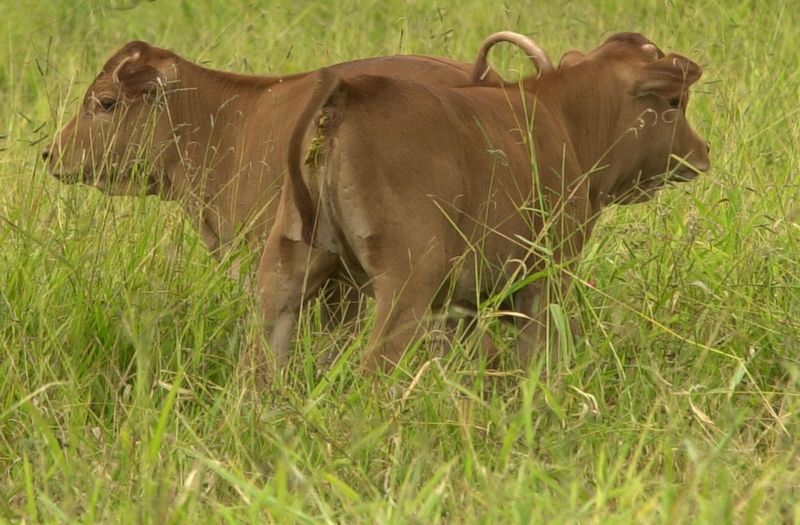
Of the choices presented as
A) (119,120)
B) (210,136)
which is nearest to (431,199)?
(210,136)

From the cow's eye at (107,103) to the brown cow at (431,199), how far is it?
1272 millimetres

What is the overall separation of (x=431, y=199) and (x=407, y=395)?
1.83 ft

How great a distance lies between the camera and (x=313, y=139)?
4.23 m

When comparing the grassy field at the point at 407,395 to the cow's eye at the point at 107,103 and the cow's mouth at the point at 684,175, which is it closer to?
the cow's mouth at the point at 684,175

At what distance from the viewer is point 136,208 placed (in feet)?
17.0

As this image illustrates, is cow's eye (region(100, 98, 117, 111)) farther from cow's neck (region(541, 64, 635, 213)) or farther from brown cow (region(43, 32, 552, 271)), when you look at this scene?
cow's neck (region(541, 64, 635, 213))

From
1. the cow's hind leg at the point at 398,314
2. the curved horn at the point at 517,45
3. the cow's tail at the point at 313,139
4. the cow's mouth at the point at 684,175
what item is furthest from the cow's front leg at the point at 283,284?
the cow's mouth at the point at 684,175

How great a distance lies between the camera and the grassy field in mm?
3547

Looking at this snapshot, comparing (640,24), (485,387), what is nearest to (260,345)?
(485,387)

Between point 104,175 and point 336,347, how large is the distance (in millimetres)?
1231

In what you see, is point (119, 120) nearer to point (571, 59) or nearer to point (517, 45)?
point (517, 45)

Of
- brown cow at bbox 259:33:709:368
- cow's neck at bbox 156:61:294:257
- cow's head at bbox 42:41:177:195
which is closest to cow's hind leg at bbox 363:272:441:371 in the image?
brown cow at bbox 259:33:709:368

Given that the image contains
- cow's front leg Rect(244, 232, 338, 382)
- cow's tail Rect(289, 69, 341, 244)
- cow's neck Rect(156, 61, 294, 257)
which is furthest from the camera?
cow's neck Rect(156, 61, 294, 257)

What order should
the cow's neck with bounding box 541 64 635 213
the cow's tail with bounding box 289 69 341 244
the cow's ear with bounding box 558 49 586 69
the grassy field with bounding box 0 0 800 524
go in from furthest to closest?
the cow's ear with bounding box 558 49 586 69
the cow's neck with bounding box 541 64 635 213
the cow's tail with bounding box 289 69 341 244
the grassy field with bounding box 0 0 800 524
